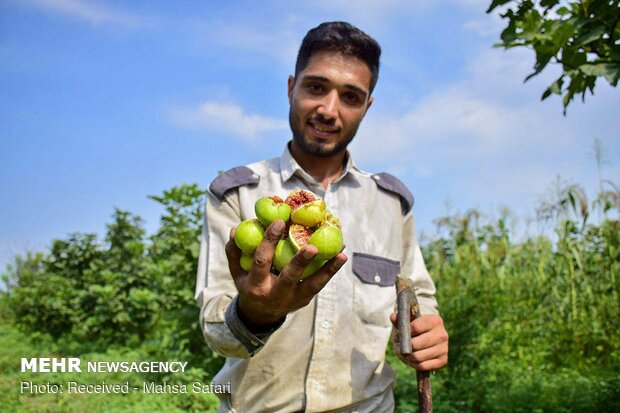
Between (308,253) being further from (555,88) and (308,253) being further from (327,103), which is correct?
(555,88)

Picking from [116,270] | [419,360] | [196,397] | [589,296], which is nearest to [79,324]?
[116,270]

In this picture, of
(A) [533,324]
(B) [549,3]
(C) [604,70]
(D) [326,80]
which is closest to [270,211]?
(D) [326,80]

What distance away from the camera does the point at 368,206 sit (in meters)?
2.55

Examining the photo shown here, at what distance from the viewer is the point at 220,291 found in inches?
85.0

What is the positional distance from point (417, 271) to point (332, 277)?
1.94 ft

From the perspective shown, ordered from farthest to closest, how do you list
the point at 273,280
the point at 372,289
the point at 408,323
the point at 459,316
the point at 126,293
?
the point at 126,293, the point at 459,316, the point at 372,289, the point at 408,323, the point at 273,280

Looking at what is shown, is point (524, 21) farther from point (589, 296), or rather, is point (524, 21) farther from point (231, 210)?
point (589, 296)

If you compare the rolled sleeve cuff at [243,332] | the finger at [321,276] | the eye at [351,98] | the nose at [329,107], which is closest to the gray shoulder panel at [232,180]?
the nose at [329,107]

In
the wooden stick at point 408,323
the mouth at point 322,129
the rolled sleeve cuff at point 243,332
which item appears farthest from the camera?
the mouth at point 322,129

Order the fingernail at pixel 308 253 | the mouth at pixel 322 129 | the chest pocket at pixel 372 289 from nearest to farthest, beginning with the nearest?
the fingernail at pixel 308 253, the chest pocket at pixel 372 289, the mouth at pixel 322 129

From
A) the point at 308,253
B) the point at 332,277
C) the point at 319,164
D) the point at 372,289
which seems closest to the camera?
the point at 308,253

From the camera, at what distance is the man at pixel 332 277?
2121mm

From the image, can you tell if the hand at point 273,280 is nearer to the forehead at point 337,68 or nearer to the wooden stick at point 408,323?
the wooden stick at point 408,323

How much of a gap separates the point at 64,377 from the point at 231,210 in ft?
15.0
